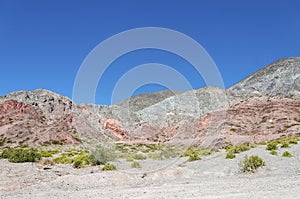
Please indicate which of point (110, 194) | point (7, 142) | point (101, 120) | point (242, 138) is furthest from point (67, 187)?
point (101, 120)

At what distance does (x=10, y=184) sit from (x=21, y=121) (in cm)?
5705

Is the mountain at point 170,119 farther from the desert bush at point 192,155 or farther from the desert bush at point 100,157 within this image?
the desert bush at point 100,157

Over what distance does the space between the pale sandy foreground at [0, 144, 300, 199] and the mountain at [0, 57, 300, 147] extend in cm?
2715

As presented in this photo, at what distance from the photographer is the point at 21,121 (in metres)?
68.6

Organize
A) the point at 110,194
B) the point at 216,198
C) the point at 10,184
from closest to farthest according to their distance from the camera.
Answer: the point at 216,198 < the point at 110,194 < the point at 10,184

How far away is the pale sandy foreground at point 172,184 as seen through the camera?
34.8 feet

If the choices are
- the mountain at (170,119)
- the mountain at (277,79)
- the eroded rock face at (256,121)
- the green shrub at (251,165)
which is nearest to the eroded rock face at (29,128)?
the mountain at (170,119)

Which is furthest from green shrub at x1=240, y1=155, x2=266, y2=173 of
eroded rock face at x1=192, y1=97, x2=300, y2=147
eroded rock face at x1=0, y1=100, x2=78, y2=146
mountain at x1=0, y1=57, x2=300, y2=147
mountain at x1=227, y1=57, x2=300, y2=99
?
mountain at x1=227, y1=57, x2=300, y2=99

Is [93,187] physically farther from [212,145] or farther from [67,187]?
[212,145]

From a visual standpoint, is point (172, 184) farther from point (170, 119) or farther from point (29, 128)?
point (170, 119)

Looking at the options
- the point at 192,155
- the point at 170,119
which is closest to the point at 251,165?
the point at 192,155

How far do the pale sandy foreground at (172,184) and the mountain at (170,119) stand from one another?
27.2m

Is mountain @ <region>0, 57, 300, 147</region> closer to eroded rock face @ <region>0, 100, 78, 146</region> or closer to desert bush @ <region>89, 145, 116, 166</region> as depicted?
A: eroded rock face @ <region>0, 100, 78, 146</region>

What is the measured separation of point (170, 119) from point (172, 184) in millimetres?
65048
